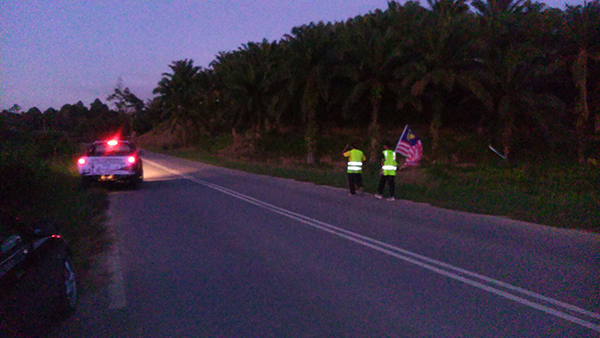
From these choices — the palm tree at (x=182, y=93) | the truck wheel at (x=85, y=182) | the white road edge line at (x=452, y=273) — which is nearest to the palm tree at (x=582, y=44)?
the white road edge line at (x=452, y=273)

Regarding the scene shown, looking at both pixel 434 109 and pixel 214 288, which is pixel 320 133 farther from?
pixel 214 288

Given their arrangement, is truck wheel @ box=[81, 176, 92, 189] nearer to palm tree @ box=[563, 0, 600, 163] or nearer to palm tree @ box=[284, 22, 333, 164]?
palm tree @ box=[284, 22, 333, 164]

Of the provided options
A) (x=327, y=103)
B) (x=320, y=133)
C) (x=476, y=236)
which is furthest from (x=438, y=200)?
(x=320, y=133)

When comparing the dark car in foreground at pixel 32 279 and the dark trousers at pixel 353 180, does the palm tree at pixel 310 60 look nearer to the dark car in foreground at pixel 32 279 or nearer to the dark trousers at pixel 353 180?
the dark trousers at pixel 353 180

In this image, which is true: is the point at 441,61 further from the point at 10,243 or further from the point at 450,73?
the point at 10,243

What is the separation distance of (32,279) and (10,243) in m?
0.34

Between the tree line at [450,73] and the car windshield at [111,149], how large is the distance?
682 inches

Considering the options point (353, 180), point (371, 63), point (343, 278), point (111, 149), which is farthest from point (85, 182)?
point (371, 63)

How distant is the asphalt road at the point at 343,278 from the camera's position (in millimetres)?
4680

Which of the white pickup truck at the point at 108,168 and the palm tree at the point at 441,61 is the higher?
the palm tree at the point at 441,61

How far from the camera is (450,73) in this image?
1160 inches

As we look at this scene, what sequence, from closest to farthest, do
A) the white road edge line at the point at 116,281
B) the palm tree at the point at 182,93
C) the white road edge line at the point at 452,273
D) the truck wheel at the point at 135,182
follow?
1. the white road edge line at the point at 452,273
2. the white road edge line at the point at 116,281
3. the truck wheel at the point at 135,182
4. the palm tree at the point at 182,93

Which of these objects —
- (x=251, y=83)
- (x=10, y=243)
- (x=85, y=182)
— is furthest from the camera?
(x=251, y=83)

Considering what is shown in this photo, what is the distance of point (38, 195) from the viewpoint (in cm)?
1196
